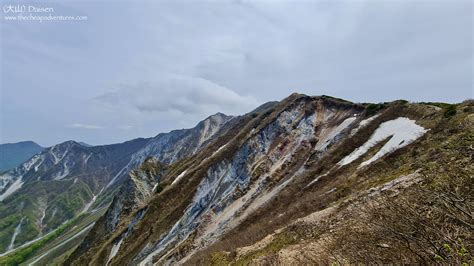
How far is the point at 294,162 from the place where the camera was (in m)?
46.8

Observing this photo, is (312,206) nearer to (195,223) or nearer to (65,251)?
(195,223)

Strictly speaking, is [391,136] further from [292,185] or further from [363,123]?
[292,185]

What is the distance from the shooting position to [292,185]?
36625 millimetres

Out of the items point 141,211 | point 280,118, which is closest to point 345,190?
point 280,118

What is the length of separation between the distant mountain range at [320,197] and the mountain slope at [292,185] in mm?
141

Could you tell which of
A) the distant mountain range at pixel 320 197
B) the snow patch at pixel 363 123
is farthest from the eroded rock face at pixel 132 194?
the snow patch at pixel 363 123

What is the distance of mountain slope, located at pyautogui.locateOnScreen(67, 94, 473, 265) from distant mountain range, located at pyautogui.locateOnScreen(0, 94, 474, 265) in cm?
14

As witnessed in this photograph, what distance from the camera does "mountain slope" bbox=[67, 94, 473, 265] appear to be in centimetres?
1564

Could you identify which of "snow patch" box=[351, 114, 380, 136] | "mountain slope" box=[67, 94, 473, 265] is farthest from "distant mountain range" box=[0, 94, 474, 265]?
"snow patch" box=[351, 114, 380, 136]

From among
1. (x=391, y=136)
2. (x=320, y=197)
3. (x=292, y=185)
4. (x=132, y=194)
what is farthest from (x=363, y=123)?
(x=132, y=194)

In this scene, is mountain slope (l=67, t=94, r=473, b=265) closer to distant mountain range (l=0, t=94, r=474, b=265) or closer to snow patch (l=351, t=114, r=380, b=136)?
distant mountain range (l=0, t=94, r=474, b=265)

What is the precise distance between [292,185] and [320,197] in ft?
44.1

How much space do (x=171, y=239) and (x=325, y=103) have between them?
3962 centimetres

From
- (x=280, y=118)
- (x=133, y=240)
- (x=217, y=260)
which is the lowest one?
(x=133, y=240)
